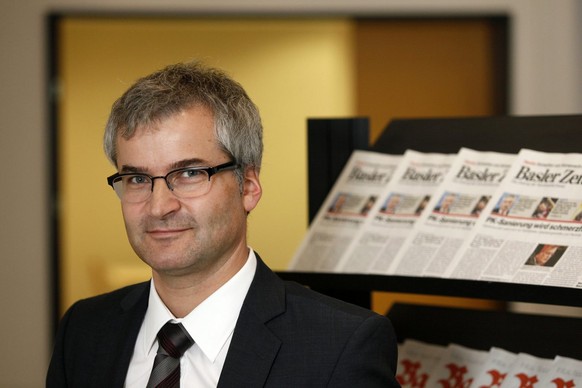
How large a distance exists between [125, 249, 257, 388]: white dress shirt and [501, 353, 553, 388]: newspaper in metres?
0.72

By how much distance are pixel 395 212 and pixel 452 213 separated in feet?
0.54

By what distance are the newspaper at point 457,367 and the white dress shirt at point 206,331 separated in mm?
702

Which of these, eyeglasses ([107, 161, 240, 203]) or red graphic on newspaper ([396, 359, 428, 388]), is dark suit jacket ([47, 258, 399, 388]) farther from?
red graphic on newspaper ([396, 359, 428, 388])

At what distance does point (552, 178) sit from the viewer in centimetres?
213

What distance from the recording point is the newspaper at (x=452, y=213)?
7.16 feet

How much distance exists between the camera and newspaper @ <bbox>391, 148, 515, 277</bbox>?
2.18 metres

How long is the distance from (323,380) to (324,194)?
812 millimetres

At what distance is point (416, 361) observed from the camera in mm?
2508

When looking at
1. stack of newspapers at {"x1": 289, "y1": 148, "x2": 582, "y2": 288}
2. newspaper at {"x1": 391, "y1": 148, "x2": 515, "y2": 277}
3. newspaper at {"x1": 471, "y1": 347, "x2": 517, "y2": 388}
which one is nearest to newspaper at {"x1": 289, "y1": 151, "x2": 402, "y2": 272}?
stack of newspapers at {"x1": 289, "y1": 148, "x2": 582, "y2": 288}

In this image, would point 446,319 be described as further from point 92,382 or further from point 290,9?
point 290,9

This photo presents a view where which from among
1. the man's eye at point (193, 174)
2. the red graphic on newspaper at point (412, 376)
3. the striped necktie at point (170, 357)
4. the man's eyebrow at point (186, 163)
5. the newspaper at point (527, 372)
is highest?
the man's eyebrow at point (186, 163)

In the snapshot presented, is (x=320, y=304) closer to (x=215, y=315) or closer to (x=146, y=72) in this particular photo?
(x=215, y=315)

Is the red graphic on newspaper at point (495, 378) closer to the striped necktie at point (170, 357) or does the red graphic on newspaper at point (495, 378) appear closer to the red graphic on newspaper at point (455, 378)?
the red graphic on newspaper at point (455, 378)

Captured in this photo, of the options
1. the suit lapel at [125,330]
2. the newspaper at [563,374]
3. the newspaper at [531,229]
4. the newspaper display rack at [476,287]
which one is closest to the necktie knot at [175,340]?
the suit lapel at [125,330]
